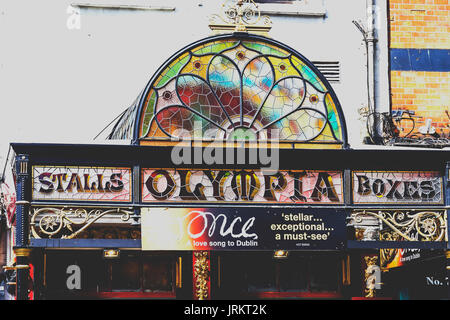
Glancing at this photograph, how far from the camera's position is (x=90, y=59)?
1789cm

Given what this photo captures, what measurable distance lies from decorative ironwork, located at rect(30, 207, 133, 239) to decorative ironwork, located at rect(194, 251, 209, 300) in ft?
7.38

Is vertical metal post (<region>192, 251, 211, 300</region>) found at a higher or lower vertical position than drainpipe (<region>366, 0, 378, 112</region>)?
lower

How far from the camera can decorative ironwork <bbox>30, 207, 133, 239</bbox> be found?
14.2m

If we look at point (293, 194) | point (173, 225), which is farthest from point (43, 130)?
point (293, 194)

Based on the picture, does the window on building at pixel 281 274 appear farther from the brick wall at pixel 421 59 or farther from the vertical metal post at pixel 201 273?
the brick wall at pixel 421 59

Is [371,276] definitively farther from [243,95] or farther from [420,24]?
[420,24]

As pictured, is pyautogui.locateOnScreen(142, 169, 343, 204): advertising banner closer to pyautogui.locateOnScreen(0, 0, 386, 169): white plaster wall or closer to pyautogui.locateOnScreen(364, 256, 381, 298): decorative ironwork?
pyautogui.locateOnScreen(364, 256, 381, 298): decorative ironwork

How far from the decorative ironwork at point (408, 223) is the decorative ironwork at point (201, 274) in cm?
299

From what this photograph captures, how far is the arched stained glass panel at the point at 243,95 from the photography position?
1524 centimetres

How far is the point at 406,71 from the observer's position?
18.5 meters

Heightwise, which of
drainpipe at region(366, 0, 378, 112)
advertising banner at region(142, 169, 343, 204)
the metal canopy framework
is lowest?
advertising banner at region(142, 169, 343, 204)

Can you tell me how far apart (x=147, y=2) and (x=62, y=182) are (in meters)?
5.42

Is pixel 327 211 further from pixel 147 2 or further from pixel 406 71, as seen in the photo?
pixel 147 2

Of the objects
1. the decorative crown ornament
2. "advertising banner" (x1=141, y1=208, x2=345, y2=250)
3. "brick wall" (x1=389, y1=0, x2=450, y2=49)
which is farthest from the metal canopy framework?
"brick wall" (x1=389, y1=0, x2=450, y2=49)
